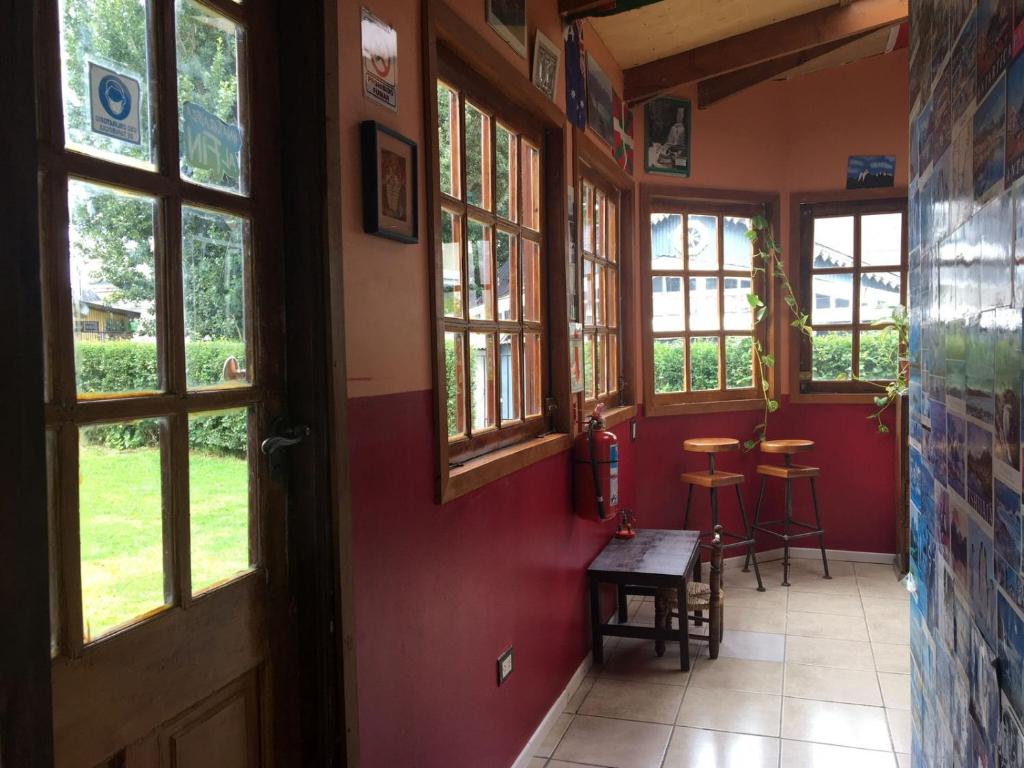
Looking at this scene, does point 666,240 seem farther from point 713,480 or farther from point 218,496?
point 218,496

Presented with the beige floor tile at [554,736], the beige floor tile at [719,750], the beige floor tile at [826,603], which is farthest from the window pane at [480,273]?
the beige floor tile at [826,603]

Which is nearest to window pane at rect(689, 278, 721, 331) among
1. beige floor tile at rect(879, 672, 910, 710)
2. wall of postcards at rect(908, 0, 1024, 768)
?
beige floor tile at rect(879, 672, 910, 710)

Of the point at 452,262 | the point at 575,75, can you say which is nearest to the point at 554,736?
the point at 452,262

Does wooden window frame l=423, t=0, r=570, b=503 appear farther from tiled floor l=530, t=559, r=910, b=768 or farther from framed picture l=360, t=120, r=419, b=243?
tiled floor l=530, t=559, r=910, b=768

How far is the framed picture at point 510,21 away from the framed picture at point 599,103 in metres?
1.04

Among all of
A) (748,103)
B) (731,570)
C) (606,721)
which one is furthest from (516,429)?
(748,103)

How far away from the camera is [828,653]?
4195 millimetres

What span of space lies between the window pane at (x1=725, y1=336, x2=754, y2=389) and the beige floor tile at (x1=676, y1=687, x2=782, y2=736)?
2544mm

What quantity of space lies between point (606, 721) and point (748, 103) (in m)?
4.22

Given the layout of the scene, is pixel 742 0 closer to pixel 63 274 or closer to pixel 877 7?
pixel 877 7

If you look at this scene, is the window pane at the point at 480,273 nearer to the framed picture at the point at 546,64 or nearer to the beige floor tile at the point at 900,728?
the framed picture at the point at 546,64

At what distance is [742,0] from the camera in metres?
4.11

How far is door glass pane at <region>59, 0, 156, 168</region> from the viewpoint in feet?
3.95

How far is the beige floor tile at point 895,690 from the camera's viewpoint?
141 inches
